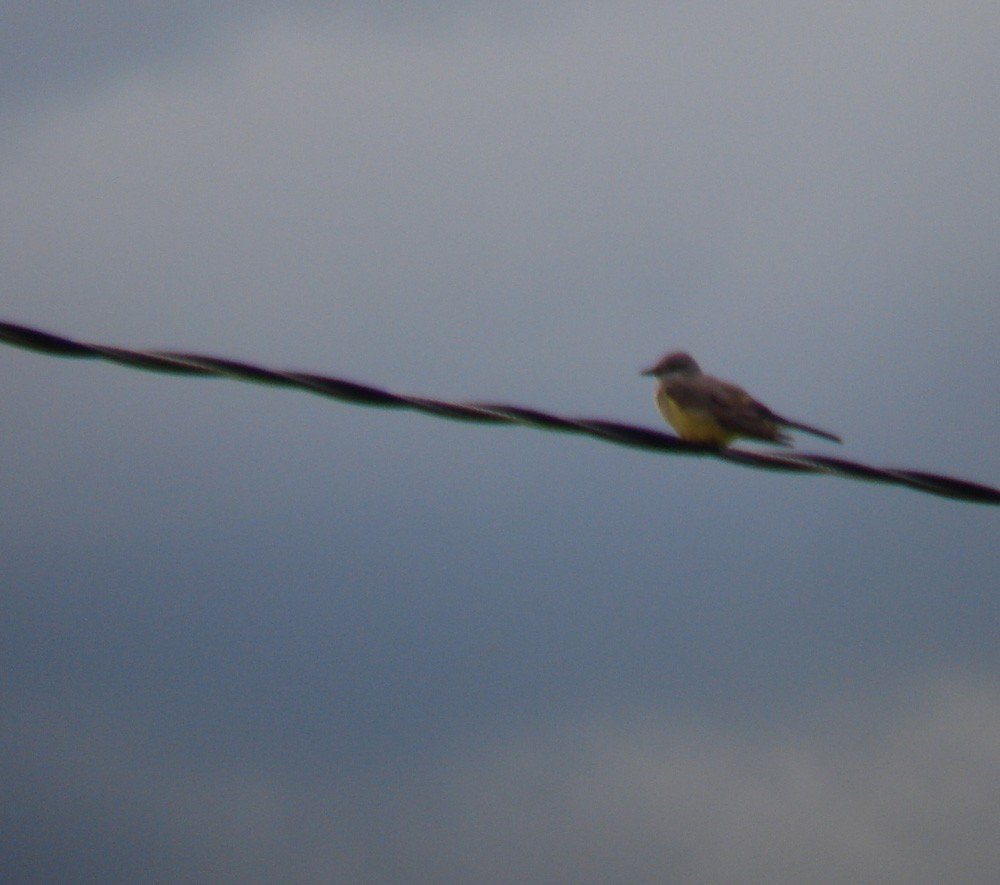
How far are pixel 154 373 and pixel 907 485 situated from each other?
2.84 meters

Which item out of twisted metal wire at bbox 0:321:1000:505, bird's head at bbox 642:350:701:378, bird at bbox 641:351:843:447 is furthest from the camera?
bird's head at bbox 642:350:701:378

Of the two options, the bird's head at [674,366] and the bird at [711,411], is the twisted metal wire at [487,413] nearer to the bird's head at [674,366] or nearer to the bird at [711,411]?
the bird at [711,411]

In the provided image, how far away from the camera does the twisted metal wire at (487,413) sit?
4.14 meters

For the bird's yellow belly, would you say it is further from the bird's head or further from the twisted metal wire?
the twisted metal wire

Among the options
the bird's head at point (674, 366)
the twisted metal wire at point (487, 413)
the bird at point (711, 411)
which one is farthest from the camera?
the bird's head at point (674, 366)

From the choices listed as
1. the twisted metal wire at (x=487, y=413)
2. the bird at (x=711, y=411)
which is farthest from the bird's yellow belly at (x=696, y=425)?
the twisted metal wire at (x=487, y=413)

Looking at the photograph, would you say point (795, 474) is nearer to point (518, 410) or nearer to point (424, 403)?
point (518, 410)

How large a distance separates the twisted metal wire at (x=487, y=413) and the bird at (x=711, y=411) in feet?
8.92

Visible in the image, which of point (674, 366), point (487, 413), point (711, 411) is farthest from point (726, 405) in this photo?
point (487, 413)

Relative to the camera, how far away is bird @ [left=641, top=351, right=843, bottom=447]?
8516 millimetres

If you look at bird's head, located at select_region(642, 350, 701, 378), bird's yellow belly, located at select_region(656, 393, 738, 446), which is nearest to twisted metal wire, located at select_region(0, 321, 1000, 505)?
bird's yellow belly, located at select_region(656, 393, 738, 446)

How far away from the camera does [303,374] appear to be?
14.3 feet

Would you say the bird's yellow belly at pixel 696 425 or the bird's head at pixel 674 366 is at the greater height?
the bird's head at pixel 674 366

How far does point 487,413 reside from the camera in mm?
4695
